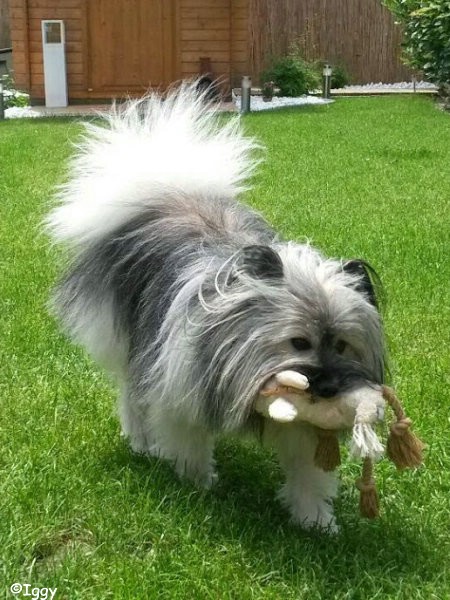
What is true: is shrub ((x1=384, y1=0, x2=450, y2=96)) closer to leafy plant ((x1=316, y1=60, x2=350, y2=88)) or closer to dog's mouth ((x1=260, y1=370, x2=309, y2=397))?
leafy plant ((x1=316, y1=60, x2=350, y2=88))

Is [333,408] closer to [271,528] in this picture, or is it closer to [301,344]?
[301,344]

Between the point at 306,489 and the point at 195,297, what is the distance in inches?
27.7

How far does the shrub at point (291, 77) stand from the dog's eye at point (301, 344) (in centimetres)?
1585

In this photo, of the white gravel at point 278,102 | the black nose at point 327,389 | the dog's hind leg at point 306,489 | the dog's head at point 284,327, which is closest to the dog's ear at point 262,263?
the dog's head at point 284,327

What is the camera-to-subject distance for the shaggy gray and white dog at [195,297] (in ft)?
7.77

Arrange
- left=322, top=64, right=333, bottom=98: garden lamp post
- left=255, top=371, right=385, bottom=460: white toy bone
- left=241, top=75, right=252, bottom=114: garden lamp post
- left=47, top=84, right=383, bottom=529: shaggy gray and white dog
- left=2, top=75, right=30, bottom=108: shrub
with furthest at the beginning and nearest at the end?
A: left=322, top=64, right=333, bottom=98: garden lamp post → left=2, top=75, right=30, bottom=108: shrub → left=241, top=75, right=252, bottom=114: garden lamp post → left=47, top=84, right=383, bottom=529: shaggy gray and white dog → left=255, top=371, right=385, bottom=460: white toy bone

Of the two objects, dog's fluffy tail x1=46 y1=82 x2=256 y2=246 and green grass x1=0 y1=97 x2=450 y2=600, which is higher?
dog's fluffy tail x1=46 y1=82 x2=256 y2=246

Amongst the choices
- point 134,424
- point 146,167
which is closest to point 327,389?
point 134,424

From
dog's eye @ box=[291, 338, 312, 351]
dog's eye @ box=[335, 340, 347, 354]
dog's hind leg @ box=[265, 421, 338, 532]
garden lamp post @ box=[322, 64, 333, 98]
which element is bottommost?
dog's hind leg @ box=[265, 421, 338, 532]

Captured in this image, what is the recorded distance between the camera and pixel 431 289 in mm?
5125

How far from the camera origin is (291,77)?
17.7m

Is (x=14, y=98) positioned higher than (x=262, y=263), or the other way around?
(x=14, y=98)

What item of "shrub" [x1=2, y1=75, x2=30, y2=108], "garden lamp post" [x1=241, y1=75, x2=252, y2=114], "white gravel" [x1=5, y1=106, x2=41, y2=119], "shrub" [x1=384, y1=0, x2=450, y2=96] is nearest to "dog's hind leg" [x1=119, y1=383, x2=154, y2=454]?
"garden lamp post" [x1=241, y1=75, x2=252, y2=114]

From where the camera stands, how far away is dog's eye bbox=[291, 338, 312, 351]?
234 centimetres
